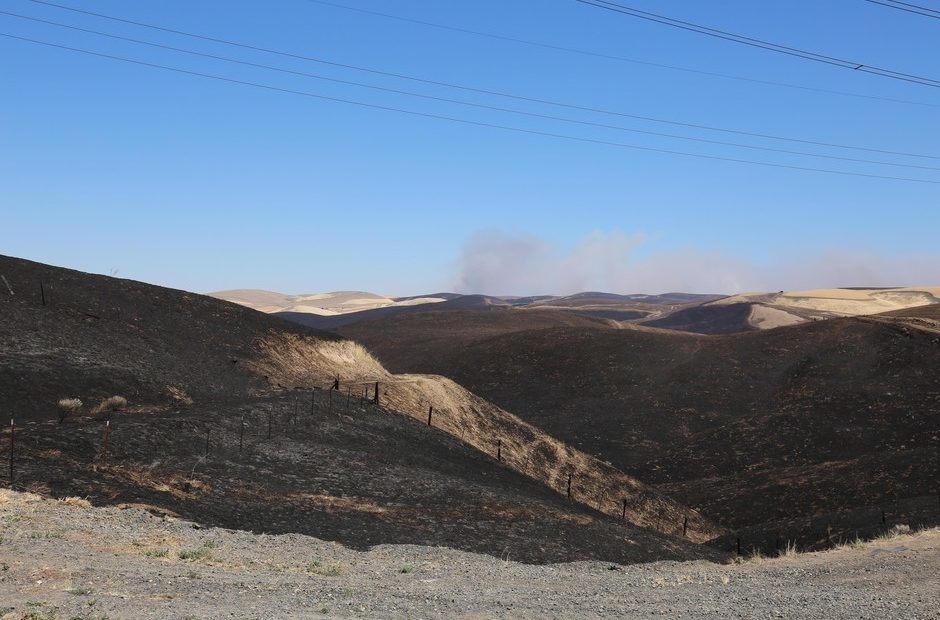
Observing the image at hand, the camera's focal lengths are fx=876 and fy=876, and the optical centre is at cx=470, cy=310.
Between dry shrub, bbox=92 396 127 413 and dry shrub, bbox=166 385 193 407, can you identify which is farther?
dry shrub, bbox=166 385 193 407

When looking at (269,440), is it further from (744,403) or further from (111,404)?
(744,403)

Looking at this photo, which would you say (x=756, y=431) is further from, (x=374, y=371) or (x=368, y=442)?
(x=368, y=442)

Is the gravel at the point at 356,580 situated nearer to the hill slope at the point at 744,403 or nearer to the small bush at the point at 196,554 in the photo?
the small bush at the point at 196,554

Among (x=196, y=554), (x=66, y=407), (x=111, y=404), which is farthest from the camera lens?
(x=111, y=404)

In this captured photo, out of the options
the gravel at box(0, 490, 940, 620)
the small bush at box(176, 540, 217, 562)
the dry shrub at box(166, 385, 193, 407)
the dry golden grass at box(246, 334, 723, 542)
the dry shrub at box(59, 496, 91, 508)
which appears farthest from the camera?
the dry golden grass at box(246, 334, 723, 542)

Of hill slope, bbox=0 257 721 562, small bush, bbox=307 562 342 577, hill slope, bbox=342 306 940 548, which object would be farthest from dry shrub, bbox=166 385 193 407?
hill slope, bbox=342 306 940 548

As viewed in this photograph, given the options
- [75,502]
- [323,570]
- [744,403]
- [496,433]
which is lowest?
[496,433]

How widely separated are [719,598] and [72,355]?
118ft

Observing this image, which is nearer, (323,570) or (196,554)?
(196,554)

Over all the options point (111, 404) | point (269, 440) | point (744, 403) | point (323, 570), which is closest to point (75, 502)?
point (323, 570)

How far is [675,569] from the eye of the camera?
2292 centimetres

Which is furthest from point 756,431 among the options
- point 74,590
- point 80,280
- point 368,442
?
point 74,590

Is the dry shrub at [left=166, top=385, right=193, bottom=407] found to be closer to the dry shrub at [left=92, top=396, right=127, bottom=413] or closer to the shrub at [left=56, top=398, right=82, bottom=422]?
the dry shrub at [left=92, top=396, right=127, bottom=413]

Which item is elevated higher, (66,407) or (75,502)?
(66,407)
